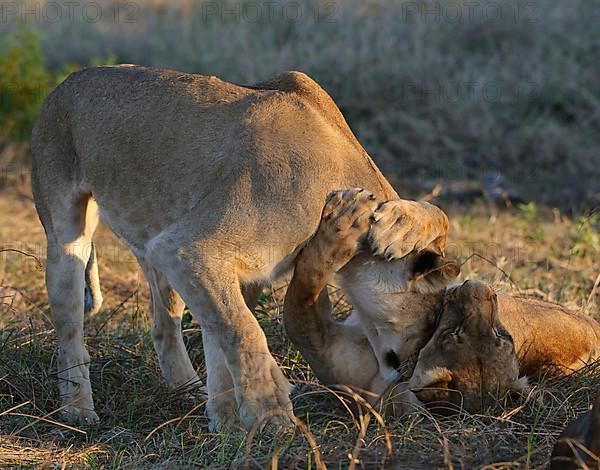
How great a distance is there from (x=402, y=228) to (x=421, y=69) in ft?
24.2

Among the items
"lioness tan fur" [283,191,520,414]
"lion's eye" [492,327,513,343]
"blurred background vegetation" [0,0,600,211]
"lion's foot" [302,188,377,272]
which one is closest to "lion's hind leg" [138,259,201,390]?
"lioness tan fur" [283,191,520,414]

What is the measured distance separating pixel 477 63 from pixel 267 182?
25.9 feet

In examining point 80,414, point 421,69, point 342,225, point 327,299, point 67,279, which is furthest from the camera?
point 421,69

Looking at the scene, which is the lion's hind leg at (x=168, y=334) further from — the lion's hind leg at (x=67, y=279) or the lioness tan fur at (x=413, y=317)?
the lioness tan fur at (x=413, y=317)

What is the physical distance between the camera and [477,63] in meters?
11.1

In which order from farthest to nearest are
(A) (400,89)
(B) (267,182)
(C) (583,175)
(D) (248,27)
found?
(D) (248,27)
(A) (400,89)
(C) (583,175)
(B) (267,182)

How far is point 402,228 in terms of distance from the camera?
3623 mm

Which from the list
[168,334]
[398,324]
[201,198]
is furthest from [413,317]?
[168,334]

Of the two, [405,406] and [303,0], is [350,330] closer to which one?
[405,406]

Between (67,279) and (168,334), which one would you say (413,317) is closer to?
(168,334)

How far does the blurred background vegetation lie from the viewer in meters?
9.73

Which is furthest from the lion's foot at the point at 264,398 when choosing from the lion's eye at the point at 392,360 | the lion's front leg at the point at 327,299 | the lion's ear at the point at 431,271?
the lion's ear at the point at 431,271

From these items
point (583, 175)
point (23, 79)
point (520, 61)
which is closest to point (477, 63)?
point (520, 61)

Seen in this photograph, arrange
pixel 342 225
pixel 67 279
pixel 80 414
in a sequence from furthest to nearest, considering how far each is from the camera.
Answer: pixel 67 279 < pixel 80 414 < pixel 342 225
